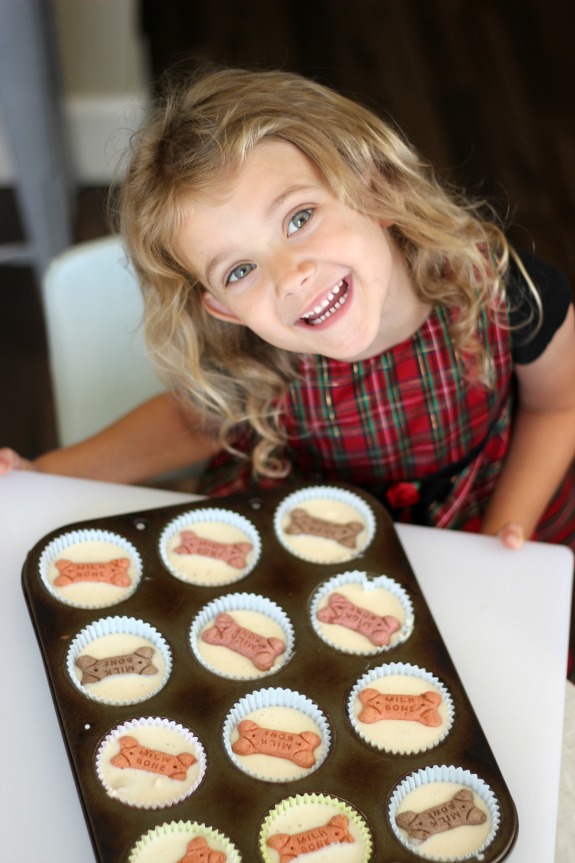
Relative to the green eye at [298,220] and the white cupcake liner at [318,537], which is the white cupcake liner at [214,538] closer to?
the white cupcake liner at [318,537]

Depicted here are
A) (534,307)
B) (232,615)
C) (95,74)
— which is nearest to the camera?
(232,615)

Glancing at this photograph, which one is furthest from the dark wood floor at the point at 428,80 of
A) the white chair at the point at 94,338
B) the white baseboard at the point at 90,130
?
the white chair at the point at 94,338

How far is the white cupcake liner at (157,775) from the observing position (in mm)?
862

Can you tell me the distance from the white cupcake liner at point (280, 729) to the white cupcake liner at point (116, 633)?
0.08 meters

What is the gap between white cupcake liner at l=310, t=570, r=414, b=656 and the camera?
0.99m

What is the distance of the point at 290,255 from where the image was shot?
1.08 meters

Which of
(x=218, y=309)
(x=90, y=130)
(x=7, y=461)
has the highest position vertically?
(x=218, y=309)

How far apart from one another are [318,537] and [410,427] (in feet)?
1.09

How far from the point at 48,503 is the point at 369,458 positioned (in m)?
0.47

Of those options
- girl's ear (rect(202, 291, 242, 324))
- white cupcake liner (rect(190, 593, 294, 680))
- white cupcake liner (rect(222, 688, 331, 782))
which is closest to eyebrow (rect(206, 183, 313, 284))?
girl's ear (rect(202, 291, 242, 324))

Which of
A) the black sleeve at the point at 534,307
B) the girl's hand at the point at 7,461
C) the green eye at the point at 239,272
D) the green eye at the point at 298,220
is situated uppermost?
the green eye at the point at 298,220

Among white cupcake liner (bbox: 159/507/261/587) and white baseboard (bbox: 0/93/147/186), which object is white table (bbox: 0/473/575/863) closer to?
white cupcake liner (bbox: 159/507/261/587)

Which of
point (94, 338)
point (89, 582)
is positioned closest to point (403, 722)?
point (89, 582)

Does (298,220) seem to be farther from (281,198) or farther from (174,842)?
(174,842)
